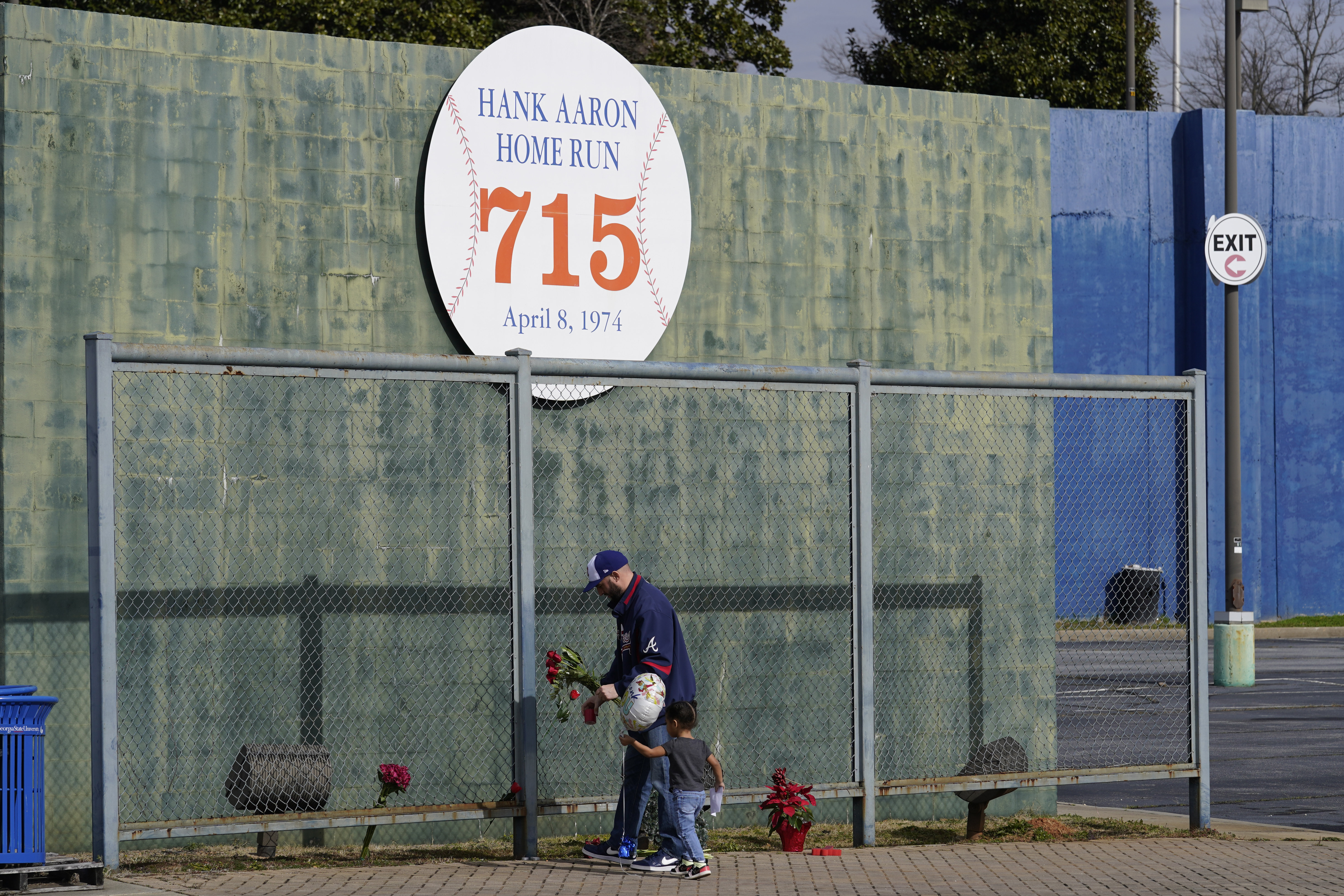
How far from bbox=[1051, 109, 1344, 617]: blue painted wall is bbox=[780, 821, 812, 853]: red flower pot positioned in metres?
19.9

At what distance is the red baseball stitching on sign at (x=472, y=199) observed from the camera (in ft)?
34.1

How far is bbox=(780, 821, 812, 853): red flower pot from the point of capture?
31.2 feet

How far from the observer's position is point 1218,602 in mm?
28531

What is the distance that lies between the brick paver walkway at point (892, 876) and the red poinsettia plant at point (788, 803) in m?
0.20

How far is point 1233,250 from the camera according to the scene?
2106 cm

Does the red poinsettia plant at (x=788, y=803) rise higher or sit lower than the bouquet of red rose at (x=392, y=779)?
lower

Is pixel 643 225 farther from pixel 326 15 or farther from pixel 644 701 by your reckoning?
pixel 326 15

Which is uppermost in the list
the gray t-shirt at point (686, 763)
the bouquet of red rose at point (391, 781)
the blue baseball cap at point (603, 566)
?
the blue baseball cap at point (603, 566)

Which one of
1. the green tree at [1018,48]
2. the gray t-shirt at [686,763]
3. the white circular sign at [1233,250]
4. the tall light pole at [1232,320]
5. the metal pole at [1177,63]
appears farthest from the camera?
the metal pole at [1177,63]

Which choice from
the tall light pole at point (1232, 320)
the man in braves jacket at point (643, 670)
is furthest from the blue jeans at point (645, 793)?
the tall light pole at point (1232, 320)

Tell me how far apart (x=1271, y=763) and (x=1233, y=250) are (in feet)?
29.8

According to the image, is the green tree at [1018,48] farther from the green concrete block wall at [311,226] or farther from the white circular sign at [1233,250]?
the green concrete block wall at [311,226]

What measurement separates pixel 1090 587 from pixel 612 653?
18486 millimetres

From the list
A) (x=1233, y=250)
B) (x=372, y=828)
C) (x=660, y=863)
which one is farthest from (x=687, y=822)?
(x=1233, y=250)
